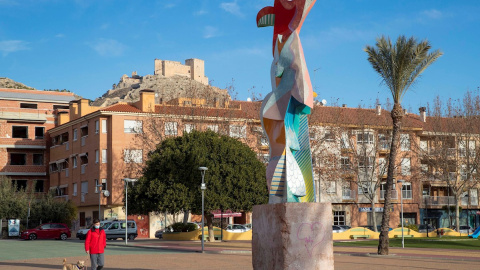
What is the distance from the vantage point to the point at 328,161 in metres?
58.1

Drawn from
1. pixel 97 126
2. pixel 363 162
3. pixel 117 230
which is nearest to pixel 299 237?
pixel 117 230

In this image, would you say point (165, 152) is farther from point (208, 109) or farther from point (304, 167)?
point (304, 167)

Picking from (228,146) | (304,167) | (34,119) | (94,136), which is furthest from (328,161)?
(304,167)

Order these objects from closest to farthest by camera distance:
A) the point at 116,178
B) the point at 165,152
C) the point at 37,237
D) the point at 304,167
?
the point at 304,167, the point at 165,152, the point at 37,237, the point at 116,178

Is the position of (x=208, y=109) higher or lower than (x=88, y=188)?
higher

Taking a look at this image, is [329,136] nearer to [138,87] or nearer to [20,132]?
[20,132]

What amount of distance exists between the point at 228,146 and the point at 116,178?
724 inches

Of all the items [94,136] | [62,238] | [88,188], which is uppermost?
[94,136]

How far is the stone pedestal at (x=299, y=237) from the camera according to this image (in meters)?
16.5

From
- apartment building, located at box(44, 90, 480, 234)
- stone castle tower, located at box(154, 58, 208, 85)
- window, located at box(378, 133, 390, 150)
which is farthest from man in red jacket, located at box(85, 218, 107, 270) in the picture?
stone castle tower, located at box(154, 58, 208, 85)

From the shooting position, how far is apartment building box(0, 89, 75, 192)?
6888 centimetres

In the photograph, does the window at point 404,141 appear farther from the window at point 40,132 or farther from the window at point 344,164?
the window at point 40,132

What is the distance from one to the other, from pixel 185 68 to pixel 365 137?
10059 centimetres

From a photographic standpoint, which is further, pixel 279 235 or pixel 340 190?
pixel 340 190
